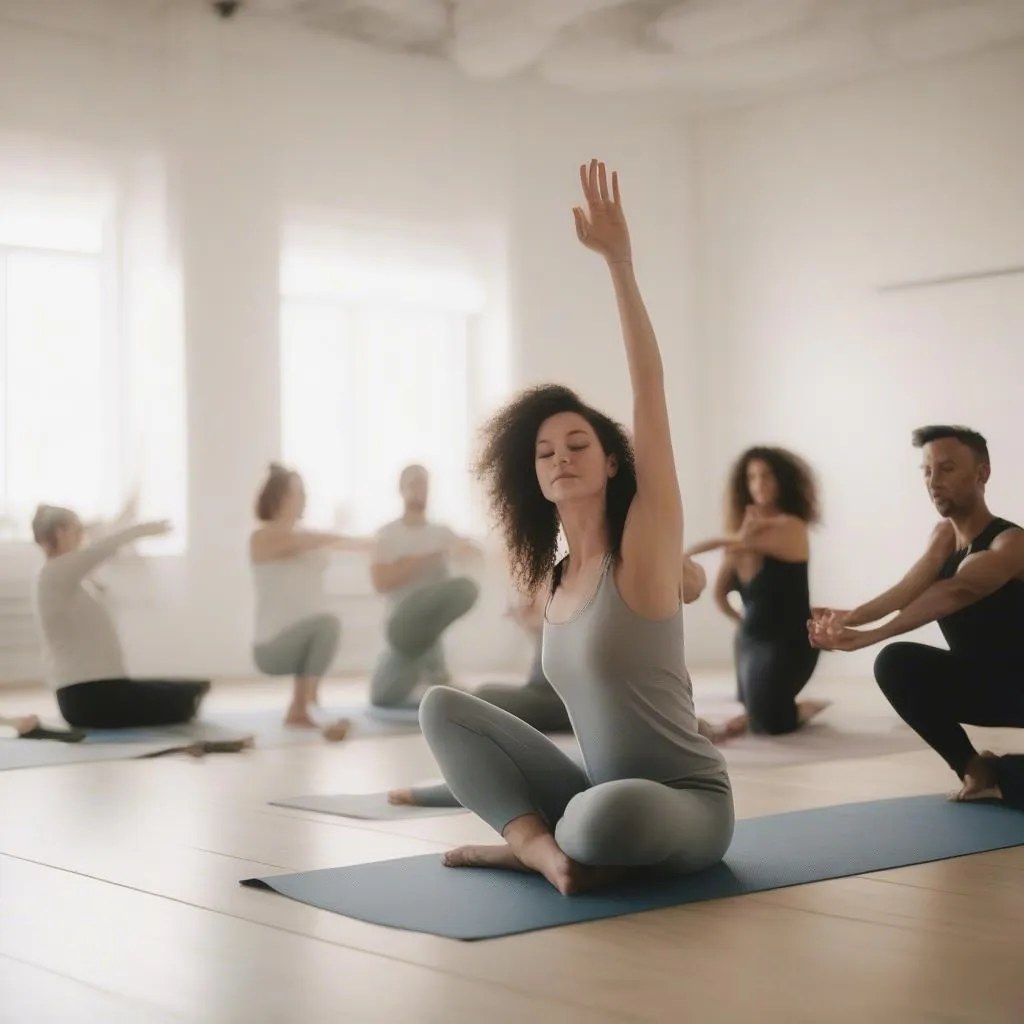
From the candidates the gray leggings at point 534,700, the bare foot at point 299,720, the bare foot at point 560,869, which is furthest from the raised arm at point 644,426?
the bare foot at point 299,720

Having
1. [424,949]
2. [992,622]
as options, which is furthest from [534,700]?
[424,949]

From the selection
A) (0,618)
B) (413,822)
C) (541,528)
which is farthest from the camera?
(0,618)

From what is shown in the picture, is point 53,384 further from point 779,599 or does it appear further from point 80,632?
point 779,599

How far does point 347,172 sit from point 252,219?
24.1 inches

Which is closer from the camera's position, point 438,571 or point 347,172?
point 438,571

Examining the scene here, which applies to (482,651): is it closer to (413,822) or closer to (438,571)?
(438,571)

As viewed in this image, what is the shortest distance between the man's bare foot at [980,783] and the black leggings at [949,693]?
0.04 m

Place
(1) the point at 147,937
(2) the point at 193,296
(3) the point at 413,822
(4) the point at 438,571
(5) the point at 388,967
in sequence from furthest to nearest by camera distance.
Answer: (2) the point at 193,296 < (4) the point at 438,571 < (3) the point at 413,822 < (1) the point at 147,937 < (5) the point at 388,967

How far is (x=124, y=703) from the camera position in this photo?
17.2 ft

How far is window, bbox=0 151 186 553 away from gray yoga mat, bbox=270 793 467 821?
151 inches

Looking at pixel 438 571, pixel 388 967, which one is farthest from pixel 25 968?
pixel 438 571

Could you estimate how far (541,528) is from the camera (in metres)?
2.73

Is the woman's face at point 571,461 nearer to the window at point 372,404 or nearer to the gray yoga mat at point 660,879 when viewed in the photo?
the gray yoga mat at point 660,879

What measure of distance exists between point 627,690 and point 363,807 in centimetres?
120
